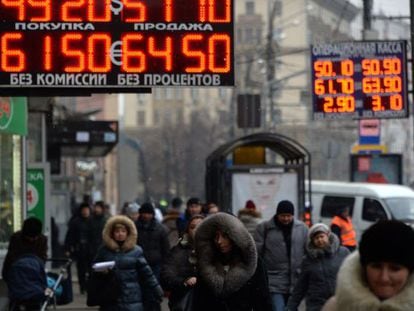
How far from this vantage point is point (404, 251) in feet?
18.3

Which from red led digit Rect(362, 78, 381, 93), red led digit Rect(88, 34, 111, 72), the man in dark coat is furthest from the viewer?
red led digit Rect(362, 78, 381, 93)

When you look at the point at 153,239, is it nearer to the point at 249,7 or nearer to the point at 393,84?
the point at 393,84

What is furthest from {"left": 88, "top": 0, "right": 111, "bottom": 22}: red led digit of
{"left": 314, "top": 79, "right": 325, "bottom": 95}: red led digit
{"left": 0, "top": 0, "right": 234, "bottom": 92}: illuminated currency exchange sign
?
{"left": 314, "top": 79, "right": 325, "bottom": 95}: red led digit

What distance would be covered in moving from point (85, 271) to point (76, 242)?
0.56 m

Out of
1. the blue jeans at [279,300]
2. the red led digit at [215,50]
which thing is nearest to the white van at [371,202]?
the blue jeans at [279,300]

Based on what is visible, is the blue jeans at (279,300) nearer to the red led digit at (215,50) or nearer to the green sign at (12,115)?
the red led digit at (215,50)

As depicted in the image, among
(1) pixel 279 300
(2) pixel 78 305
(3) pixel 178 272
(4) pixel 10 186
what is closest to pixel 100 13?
(3) pixel 178 272

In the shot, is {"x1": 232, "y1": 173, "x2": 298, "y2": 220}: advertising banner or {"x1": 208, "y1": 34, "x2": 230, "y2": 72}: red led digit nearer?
{"x1": 208, "y1": 34, "x2": 230, "y2": 72}: red led digit

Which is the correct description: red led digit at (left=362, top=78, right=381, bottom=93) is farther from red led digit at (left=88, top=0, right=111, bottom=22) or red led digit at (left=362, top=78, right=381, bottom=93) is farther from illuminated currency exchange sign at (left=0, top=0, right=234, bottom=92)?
red led digit at (left=88, top=0, right=111, bottom=22)

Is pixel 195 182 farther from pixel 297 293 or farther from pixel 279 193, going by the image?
pixel 297 293

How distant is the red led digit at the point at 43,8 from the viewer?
1252 centimetres

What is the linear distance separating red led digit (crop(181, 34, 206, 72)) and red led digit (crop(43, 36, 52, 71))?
46.2 inches

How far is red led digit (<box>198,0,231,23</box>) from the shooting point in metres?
12.6

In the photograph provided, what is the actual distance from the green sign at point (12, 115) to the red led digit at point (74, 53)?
21.9 feet
